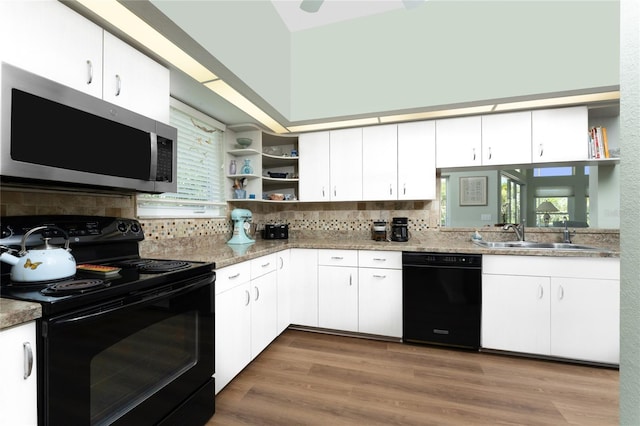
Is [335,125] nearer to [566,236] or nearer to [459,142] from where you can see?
[459,142]

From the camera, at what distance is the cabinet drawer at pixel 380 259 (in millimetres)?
2576

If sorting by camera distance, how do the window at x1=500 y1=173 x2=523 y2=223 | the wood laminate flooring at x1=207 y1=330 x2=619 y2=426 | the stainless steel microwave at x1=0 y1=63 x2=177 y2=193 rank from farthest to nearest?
the window at x1=500 y1=173 x2=523 y2=223
the wood laminate flooring at x1=207 y1=330 x2=619 y2=426
the stainless steel microwave at x1=0 y1=63 x2=177 y2=193

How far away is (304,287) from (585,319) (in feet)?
7.40

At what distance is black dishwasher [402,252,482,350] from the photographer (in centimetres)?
240

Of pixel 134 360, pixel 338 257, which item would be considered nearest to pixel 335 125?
pixel 338 257

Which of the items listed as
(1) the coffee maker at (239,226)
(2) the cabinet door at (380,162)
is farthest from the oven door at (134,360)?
(2) the cabinet door at (380,162)

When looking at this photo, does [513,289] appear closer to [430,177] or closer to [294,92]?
[430,177]

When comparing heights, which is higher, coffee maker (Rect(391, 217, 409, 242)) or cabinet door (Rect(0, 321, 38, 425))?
coffee maker (Rect(391, 217, 409, 242))

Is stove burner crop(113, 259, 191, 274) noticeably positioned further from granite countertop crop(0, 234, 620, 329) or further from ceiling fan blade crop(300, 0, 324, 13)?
ceiling fan blade crop(300, 0, 324, 13)

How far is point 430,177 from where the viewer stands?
2842mm

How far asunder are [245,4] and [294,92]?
90cm

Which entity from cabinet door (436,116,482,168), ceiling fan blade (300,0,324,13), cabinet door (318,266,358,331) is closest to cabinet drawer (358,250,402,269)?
cabinet door (318,266,358,331)

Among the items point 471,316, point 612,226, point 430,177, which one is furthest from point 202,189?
point 612,226

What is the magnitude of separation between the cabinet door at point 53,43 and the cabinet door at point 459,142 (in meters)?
2.63
